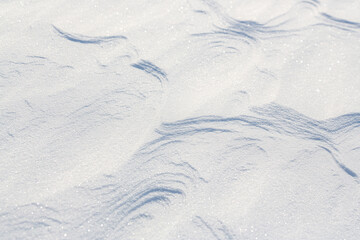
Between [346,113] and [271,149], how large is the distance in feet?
1.23

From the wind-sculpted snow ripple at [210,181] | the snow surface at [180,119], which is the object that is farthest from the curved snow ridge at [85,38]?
the wind-sculpted snow ripple at [210,181]

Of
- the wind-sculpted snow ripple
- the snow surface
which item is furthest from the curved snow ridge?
the wind-sculpted snow ripple

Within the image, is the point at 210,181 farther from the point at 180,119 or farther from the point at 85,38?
the point at 85,38

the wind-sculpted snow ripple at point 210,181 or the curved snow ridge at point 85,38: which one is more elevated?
the curved snow ridge at point 85,38

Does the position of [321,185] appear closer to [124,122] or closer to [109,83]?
[124,122]

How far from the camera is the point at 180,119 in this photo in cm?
121

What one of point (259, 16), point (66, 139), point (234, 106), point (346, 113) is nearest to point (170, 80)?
point (234, 106)

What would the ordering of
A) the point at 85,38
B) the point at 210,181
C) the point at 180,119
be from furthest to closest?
the point at 85,38, the point at 180,119, the point at 210,181

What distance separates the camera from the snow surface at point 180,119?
3.38 ft

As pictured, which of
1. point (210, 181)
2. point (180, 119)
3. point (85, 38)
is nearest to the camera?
point (210, 181)

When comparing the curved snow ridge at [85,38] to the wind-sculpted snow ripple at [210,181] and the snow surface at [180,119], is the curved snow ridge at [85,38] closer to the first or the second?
the snow surface at [180,119]

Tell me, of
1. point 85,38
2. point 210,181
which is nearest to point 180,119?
point 210,181

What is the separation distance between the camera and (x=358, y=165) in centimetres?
115

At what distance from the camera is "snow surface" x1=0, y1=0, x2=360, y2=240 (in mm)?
1029
